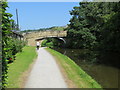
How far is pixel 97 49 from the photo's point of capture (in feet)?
99.9

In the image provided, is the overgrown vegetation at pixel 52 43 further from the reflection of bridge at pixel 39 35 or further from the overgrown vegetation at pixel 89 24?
the overgrown vegetation at pixel 89 24

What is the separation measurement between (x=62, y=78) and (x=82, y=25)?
27114 millimetres

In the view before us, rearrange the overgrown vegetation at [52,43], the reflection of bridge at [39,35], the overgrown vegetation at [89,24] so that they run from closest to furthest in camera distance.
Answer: the overgrown vegetation at [89,24], the reflection of bridge at [39,35], the overgrown vegetation at [52,43]

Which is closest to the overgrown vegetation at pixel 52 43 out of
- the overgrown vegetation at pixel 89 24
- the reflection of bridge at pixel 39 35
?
the reflection of bridge at pixel 39 35

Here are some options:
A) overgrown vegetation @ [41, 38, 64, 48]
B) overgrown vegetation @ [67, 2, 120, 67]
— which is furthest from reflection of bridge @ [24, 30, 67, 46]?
overgrown vegetation @ [67, 2, 120, 67]

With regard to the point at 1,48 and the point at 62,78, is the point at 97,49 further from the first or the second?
the point at 1,48

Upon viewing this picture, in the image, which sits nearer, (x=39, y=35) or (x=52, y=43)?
(x=39, y=35)

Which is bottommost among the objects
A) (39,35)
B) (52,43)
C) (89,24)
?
(52,43)

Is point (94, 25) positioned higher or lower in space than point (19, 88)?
higher

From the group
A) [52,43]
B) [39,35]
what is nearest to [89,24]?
[39,35]

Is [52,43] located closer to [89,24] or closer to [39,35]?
[39,35]

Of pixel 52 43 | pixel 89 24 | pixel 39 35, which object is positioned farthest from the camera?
pixel 52 43

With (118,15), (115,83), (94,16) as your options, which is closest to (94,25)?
(94,16)

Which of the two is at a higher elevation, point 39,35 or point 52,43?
point 39,35
